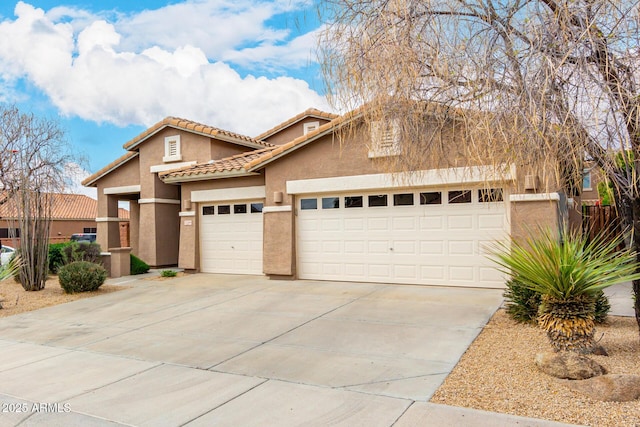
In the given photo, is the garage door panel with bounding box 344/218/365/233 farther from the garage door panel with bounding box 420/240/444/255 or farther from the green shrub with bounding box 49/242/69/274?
the green shrub with bounding box 49/242/69/274

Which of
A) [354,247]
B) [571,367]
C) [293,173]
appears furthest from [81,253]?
[571,367]

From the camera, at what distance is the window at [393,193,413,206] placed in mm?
12055

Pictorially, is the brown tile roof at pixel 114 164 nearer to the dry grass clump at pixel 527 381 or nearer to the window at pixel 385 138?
the window at pixel 385 138

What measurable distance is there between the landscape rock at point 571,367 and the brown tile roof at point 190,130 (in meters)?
13.9

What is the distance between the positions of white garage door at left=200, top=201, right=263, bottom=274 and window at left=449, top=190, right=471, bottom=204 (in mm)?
5896

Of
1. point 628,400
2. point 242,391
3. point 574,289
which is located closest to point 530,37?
point 574,289

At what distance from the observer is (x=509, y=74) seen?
5.62 metres

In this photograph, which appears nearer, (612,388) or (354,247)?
(612,388)

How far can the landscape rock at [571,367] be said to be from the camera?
5184 mm

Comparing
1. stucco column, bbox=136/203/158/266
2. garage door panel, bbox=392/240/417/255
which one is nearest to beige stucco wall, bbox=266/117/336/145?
stucco column, bbox=136/203/158/266

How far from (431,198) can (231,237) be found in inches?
261

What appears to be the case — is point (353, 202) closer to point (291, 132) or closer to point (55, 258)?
point (291, 132)

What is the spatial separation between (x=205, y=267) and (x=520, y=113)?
40.4 ft

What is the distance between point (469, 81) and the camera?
5.86 meters
